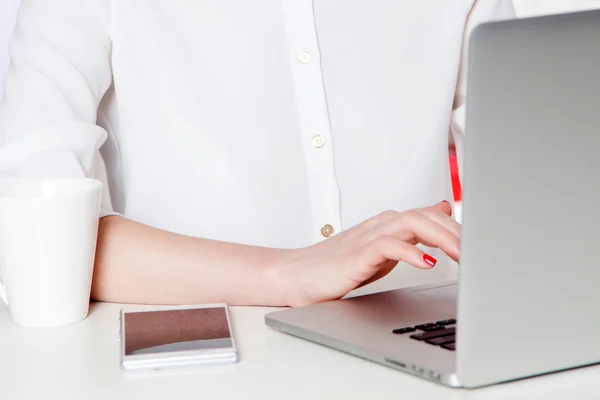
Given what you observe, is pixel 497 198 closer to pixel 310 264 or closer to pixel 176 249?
pixel 310 264

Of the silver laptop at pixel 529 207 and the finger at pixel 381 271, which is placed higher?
the silver laptop at pixel 529 207

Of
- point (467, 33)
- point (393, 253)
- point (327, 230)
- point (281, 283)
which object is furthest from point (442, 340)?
point (467, 33)

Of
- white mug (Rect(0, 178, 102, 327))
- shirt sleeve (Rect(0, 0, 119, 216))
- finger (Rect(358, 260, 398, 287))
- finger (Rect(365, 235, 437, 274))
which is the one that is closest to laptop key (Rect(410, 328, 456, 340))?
finger (Rect(365, 235, 437, 274))

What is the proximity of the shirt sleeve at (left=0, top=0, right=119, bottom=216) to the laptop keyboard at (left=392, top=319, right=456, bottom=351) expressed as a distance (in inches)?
19.9

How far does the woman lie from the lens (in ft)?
4.49

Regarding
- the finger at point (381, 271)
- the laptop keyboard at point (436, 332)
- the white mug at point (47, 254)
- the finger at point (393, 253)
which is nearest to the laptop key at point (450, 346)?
the laptop keyboard at point (436, 332)

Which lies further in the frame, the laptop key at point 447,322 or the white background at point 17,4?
the white background at point 17,4

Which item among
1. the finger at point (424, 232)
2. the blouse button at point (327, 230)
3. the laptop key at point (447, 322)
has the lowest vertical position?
the blouse button at point (327, 230)

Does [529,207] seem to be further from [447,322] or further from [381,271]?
[381,271]

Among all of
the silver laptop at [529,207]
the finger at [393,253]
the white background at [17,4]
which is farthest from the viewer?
the white background at [17,4]

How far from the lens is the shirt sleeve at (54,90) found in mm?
1153

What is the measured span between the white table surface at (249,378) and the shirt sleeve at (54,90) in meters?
0.33

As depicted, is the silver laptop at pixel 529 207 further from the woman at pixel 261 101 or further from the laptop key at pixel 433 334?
the woman at pixel 261 101

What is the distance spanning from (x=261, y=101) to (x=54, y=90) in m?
0.34
